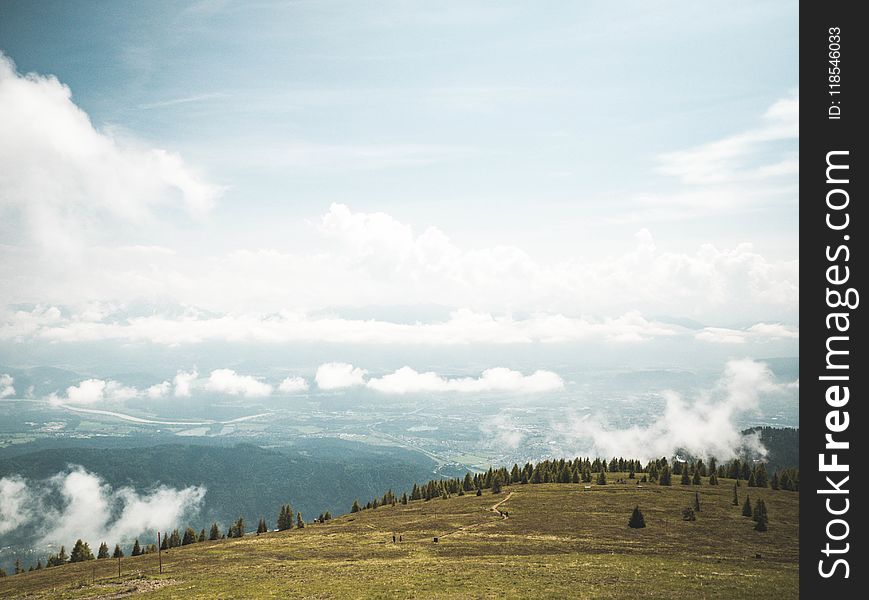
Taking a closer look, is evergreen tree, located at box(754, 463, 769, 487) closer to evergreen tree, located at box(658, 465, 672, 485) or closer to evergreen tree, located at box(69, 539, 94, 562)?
evergreen tree, located at box(658, 465, 672, 485)

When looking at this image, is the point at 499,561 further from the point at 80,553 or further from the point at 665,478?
the point at 80,553

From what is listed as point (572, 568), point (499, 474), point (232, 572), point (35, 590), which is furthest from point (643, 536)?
point (499, 474)

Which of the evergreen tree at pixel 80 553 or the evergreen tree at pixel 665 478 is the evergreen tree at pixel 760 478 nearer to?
the evergreen tree at pixel 665 478

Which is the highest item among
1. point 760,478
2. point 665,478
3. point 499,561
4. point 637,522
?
point 499,561

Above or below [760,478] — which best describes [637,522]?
above

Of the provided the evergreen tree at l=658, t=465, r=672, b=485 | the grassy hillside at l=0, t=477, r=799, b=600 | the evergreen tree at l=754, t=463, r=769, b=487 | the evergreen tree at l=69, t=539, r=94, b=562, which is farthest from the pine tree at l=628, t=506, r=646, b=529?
the evergreen tree at l=69, t=539, r=94, b=562

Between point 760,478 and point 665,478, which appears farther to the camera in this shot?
point 665,478

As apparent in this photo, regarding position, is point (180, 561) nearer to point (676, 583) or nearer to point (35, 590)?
point (35, 590)

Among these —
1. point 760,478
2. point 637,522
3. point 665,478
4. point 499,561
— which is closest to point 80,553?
point 499,561

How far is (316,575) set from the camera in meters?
46.2

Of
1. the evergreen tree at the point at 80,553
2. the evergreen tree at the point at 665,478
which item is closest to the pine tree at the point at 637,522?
the evergreen tree at the point at 665,478

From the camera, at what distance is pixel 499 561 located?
4688 centimetres

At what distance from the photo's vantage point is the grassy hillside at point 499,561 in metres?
37.6
